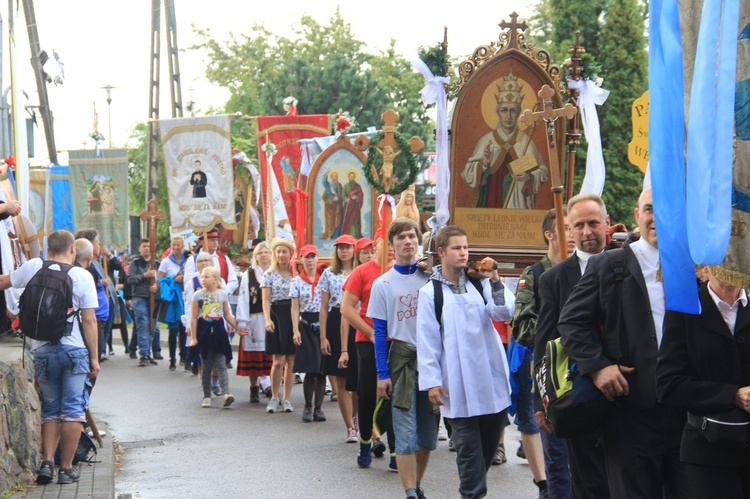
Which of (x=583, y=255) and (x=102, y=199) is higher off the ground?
(x=102, y=199)

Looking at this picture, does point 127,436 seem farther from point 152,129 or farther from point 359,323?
point 152,129

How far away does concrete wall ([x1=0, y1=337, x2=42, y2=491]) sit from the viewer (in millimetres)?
8297

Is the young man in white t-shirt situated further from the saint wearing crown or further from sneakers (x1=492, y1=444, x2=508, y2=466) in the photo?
the saint wearing crown

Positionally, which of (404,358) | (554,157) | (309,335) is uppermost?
(554,157)

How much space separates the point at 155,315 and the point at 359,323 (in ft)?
36.1

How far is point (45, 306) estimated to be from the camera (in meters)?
8.78

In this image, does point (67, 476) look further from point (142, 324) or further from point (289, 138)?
point (289, 138)

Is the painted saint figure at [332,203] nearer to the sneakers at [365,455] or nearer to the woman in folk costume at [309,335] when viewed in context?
the woman in folk costume at [309,335]

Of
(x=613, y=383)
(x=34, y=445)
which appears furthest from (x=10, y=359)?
(x=613, y=383)

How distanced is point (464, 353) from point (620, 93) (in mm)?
30391

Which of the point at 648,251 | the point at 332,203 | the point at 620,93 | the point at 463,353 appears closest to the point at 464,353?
the point at 463,353

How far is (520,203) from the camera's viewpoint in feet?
40.9

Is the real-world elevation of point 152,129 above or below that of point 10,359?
above

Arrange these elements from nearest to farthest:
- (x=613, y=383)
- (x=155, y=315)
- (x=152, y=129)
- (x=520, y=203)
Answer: (x=613, y=383) → (x=520, y=203) → (x=155, y=315) → (x=152, y=129)
